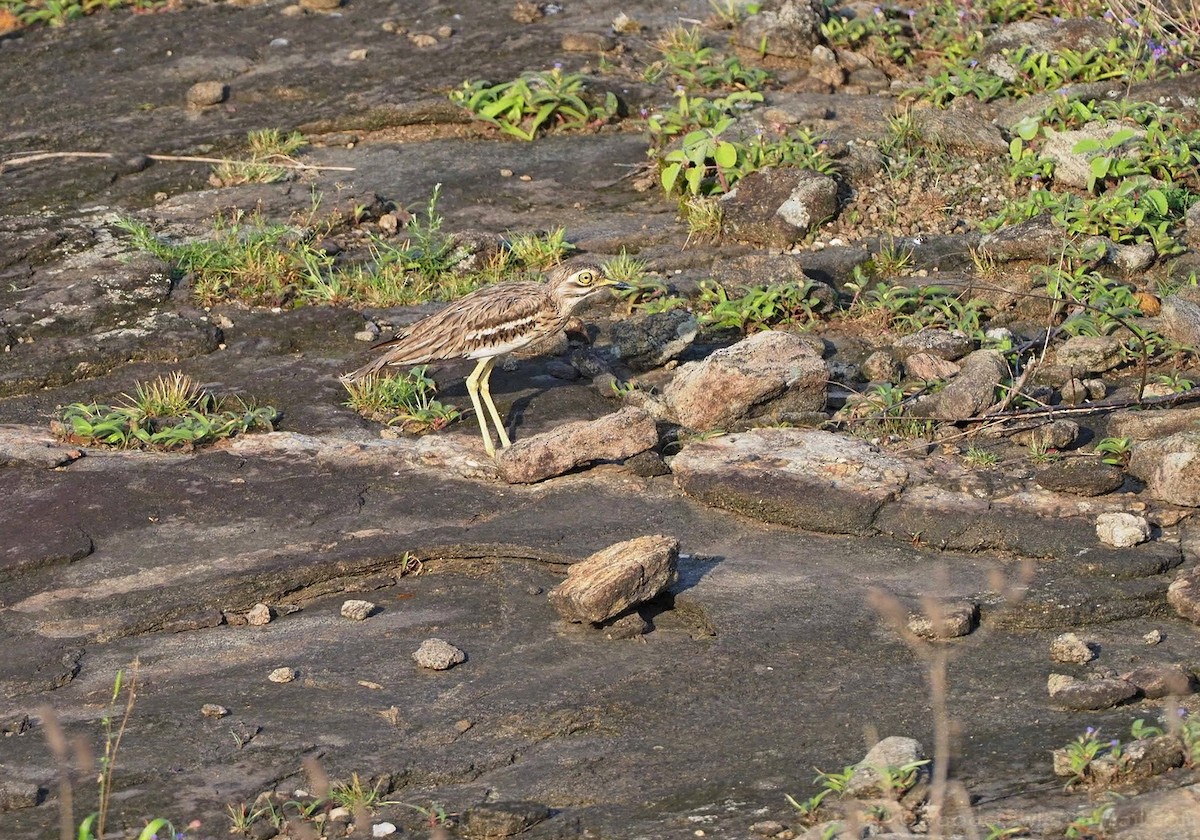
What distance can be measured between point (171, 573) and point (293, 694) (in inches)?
42.3

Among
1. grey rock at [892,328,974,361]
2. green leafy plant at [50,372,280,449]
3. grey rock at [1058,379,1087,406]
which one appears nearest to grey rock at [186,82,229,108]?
green leafy plant at [50,372,280,449]

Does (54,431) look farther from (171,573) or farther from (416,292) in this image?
(416,292)

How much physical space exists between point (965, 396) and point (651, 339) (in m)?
1.75

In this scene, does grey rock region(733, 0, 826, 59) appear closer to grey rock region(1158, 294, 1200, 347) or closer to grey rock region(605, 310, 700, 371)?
grey rock region(605, 310, 700, 371)

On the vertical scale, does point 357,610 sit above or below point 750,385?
above

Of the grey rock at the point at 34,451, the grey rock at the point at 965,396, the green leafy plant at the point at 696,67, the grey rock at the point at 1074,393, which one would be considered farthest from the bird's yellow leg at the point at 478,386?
the green leafy plant at the point at 696,67

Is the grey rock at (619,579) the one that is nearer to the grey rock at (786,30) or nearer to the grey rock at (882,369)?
the grey rock at (882,369)

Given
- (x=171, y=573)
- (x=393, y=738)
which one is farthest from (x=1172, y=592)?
(x=171, y=573)

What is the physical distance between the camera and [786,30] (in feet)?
36.0

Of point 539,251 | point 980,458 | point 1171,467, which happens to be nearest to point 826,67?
point 539,251

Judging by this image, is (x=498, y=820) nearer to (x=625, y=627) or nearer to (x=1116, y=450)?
(x=625, y=627)

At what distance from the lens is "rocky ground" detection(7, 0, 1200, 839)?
4746 millimetres

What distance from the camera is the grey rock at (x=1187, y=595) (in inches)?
213

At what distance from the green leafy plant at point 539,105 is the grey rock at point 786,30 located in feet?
4.04
